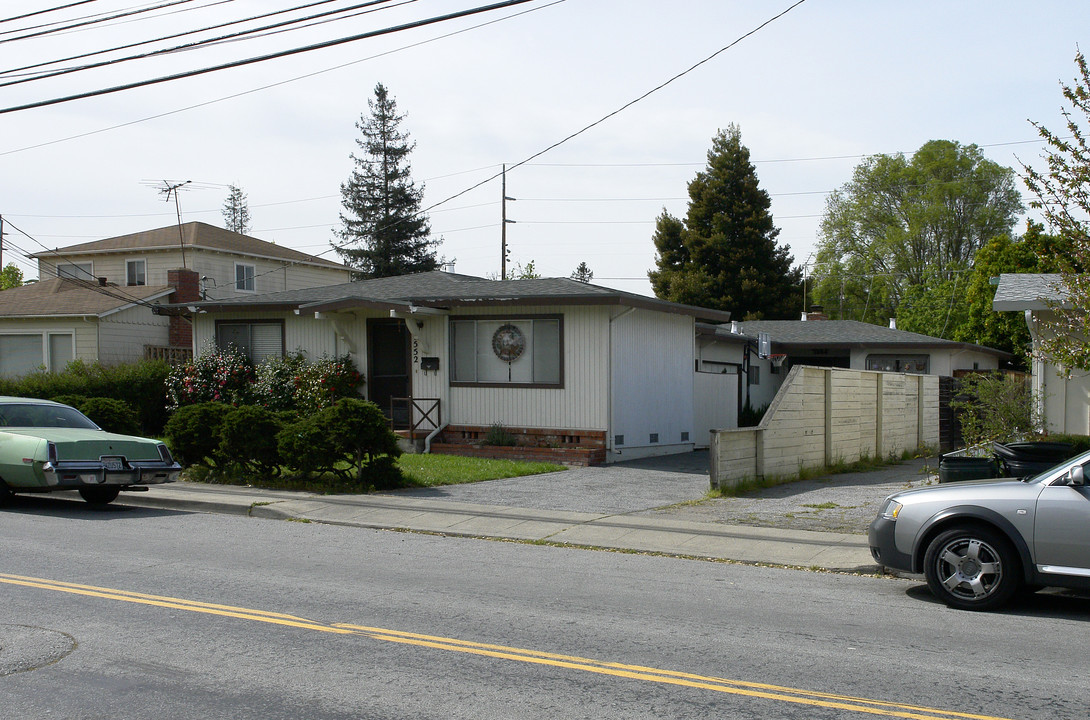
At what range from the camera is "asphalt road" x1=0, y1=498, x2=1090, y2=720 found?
17.4 feet

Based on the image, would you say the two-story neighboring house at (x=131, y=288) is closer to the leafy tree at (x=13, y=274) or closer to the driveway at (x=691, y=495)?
the driveway at (x=691, y=495)

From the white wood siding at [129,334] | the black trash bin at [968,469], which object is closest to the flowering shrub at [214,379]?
the white wood siding at [129,334]

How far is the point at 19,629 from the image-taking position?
664 centimetres

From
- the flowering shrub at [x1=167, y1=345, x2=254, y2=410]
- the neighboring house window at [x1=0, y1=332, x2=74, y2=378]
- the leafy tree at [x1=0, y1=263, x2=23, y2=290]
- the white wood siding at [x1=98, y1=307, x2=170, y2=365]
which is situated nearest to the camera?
the flowering shrub at [x1=167, y1=345, x2=254, y2=410]

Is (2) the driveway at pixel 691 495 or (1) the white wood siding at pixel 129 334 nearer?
(2) the driveway at pixel 691 495

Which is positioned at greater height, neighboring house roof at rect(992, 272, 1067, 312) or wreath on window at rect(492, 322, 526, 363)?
neighboring house roof at rect(992, 272, 1067, 312)

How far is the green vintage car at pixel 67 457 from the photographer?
39.7 feet

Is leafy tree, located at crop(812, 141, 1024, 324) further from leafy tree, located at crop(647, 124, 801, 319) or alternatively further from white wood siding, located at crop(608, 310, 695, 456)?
white wood siding, located at crop(608, 310, 695, 456)

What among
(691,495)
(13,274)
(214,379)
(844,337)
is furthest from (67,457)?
(13,274)

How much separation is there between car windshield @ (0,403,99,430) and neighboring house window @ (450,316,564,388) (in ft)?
25.9

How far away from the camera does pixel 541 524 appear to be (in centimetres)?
1201

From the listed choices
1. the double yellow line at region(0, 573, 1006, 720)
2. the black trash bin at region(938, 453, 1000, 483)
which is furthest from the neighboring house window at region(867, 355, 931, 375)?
the double yellow line at region(0, 573, 1006, 720)

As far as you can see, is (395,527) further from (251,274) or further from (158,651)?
(251,274)

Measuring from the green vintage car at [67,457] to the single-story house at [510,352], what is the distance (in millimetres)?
6937
